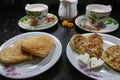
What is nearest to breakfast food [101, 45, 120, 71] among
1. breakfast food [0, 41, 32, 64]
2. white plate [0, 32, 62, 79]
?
white plate [0, 32, 62, 79]

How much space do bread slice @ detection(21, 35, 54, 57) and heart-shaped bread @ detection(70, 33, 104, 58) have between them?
0.32 feet

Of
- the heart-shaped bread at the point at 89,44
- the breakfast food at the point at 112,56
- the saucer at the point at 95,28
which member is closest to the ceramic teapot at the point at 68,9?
the saucer at the point at 95,28

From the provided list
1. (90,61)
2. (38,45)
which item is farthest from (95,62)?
(38,45)

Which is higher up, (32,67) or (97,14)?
(97,14)

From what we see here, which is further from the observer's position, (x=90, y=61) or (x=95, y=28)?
(x=95, y=28)

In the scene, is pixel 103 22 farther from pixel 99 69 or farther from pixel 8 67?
pixel 8 67

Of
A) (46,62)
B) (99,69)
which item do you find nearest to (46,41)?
(46,62)

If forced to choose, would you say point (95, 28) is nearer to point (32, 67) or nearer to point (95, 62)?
point (95, 62)

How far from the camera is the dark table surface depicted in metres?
0.56

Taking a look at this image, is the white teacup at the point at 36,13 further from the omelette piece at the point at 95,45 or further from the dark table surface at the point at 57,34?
the omelette piece at the point at 95,45

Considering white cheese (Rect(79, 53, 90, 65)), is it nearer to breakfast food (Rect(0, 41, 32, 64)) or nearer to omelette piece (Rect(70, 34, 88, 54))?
omelette piece (Rect(70, 34, 88, 54))

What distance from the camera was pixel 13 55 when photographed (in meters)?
0.58

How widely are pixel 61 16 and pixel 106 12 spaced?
0.77ft

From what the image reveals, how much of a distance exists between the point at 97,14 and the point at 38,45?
0.34 meters
